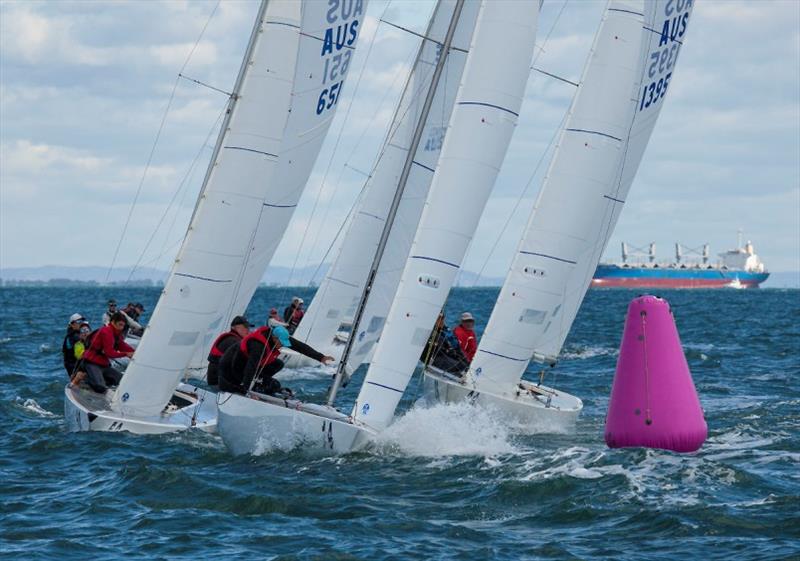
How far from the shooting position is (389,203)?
1886 cm

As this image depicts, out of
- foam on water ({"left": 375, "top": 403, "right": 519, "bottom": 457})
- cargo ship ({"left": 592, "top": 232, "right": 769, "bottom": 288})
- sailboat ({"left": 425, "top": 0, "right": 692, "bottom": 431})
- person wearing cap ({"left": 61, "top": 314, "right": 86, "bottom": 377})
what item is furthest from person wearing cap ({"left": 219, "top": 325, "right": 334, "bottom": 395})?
cargo ship ({"left": 592, "top": 232, "right": 769, "bottom": 288})

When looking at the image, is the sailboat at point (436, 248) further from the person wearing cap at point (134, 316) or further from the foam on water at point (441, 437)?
the person wearing cap at point (134, 316)

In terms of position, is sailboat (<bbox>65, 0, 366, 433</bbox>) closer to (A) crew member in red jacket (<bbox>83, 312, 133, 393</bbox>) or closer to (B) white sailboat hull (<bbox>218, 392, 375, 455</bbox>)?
(A) crew member in red jacket (<bbox>83, 312, 133, 393</bbox>)

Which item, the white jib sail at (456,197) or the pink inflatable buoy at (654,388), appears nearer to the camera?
the pink inflatable buoy at (654,388)

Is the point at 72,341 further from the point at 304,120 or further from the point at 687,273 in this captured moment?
the point at 687,273

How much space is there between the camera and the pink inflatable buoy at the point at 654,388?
11086 mm

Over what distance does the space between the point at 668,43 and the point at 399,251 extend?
5.30 metres

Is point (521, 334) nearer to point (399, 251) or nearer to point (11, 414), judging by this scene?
point (399, 251)

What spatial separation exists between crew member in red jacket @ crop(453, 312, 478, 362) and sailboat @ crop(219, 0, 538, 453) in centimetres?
477

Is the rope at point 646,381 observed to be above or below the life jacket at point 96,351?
above

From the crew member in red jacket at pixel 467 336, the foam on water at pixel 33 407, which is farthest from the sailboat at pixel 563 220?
the foam on water at pixel 33 407

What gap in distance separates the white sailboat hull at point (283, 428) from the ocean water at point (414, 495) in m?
0.16

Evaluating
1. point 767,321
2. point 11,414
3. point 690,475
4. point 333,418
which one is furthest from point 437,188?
point 767,321

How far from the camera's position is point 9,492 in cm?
1041
